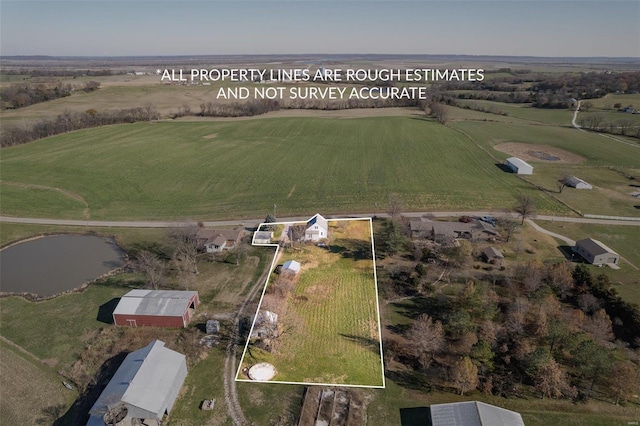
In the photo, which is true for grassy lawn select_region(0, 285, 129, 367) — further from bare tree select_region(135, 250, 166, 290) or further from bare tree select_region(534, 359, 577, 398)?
bare tree select_region(534, 359, 577, 398)

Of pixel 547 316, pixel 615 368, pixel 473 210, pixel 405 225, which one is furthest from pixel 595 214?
pixel 615 368

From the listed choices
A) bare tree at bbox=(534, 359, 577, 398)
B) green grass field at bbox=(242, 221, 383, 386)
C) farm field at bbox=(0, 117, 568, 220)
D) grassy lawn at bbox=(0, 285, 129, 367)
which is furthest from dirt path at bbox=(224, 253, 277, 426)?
farm field at bbox=(0, 117, 568, 220)

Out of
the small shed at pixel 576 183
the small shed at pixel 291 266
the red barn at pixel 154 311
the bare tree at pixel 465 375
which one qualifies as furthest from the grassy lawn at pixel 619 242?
the red barn at pixel 154 311

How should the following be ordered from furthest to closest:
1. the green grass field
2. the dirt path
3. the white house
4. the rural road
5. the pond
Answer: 1. the rural road
2. the pond
3. the white house
4. the green grass field
5. the dirt path

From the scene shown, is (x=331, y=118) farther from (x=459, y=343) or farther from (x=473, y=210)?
(x=459, y=343)

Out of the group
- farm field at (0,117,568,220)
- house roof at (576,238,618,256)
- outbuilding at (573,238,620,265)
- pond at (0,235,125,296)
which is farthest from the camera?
farm field at (0,117,568,220)
